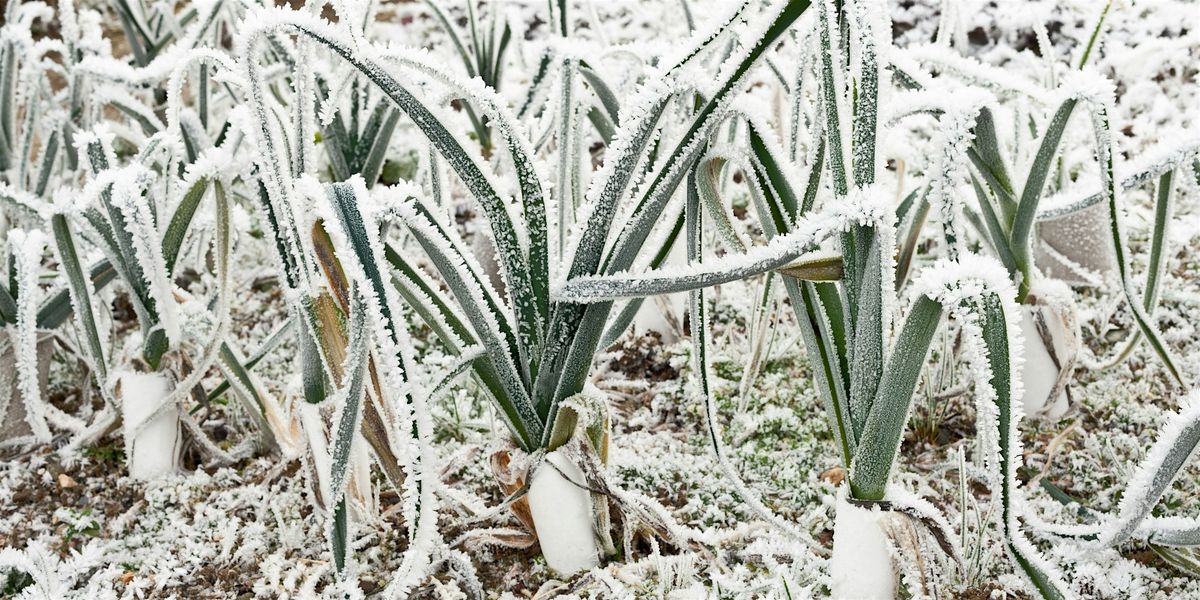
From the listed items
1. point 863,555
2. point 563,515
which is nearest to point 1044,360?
point 863,555

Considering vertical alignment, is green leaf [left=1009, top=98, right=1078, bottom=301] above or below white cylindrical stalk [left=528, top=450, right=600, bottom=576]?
above

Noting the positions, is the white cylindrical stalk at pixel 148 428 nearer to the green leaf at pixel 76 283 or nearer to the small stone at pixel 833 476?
the green leaf at pixel 76 283

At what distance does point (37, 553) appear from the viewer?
1.31m

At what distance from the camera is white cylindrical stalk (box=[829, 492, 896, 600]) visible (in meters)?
0.95

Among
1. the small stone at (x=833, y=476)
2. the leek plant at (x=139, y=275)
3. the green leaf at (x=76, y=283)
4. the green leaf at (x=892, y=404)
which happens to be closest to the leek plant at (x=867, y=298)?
the green leaf at (x=892, y=404)

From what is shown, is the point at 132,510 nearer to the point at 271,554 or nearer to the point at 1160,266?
the point at 271,554

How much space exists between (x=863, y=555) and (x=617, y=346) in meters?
0.90

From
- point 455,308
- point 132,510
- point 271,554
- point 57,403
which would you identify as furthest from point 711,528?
point 57,403

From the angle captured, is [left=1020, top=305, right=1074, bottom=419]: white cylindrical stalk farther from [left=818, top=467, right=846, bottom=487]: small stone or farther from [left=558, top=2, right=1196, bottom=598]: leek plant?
[left=558, top=2, right=1196, bottom=598]: leek plant

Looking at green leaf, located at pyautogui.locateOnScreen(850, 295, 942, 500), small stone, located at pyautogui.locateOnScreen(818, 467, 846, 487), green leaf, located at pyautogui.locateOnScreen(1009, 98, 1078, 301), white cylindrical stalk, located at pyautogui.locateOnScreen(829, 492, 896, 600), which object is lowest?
small stone, located at pyautogui.locateOnScreen(818, 467, 846, 487)

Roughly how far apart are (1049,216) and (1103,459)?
36 centimetres

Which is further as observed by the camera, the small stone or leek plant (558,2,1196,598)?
the small stone

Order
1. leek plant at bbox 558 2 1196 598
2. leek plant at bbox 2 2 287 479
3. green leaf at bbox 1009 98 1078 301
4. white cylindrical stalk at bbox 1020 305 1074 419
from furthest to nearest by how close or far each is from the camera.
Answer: white cylindrical stalk at bbox 1020 305 1074 419, leek plant at bbox 2 2 287 479, green leaf at bbox 1009 98 1078 301, leek plant at bbox 558 2 1196 598

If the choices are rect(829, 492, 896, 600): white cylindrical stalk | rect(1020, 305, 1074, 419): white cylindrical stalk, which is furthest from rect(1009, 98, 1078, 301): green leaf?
rect(829, 492, 896, 600): white cylindrical stalk
